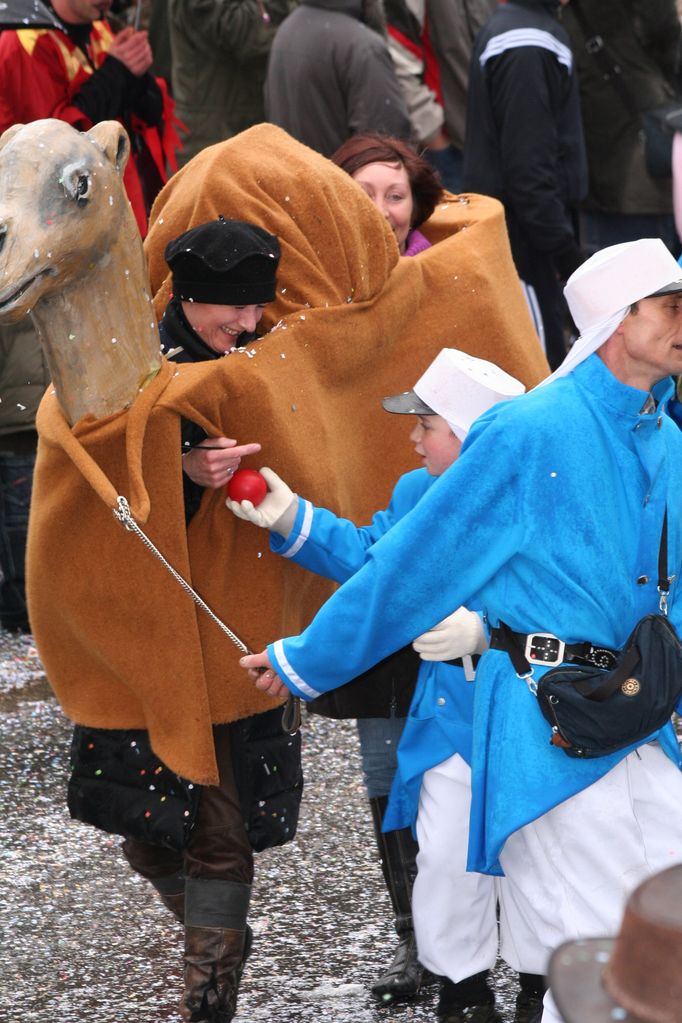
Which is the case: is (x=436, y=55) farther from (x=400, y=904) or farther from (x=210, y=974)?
(x=210, y=974)

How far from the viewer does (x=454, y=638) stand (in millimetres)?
3578

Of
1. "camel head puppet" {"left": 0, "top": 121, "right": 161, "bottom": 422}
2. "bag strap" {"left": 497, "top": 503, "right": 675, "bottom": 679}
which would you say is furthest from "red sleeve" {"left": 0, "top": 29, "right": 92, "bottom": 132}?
"bag strap" {"left": 497, "top": 503, "right": 675, "bottom": 679}

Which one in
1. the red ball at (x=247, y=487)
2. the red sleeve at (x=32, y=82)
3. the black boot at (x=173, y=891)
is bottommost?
the black boot at (x=173, y=891)

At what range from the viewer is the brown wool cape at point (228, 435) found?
3693 millimetres

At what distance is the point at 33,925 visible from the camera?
181 inches

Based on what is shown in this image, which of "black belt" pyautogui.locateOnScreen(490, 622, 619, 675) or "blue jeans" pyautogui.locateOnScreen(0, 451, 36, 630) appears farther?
"blue jeans" pyautogui.locateOnScreen(0, 451, 36, 630)

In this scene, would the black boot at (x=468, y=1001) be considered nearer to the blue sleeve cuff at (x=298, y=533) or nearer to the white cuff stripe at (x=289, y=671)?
the white cuff stripe at (x=289, y=671)

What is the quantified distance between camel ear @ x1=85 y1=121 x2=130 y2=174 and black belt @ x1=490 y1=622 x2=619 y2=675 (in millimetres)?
1243

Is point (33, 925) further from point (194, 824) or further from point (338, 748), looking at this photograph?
point (338, 748)

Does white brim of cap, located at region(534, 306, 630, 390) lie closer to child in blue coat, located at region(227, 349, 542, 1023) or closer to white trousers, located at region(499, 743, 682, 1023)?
child in blue coat, located at region(227, 349, 542, 1023)

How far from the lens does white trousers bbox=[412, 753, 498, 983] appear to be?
12.8ft

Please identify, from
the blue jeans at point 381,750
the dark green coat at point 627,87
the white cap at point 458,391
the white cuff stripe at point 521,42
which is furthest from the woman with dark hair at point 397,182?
the dark green coat at point 627,87

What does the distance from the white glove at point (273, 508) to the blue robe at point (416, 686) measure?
0.02 meters

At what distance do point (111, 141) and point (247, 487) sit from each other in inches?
30.0
